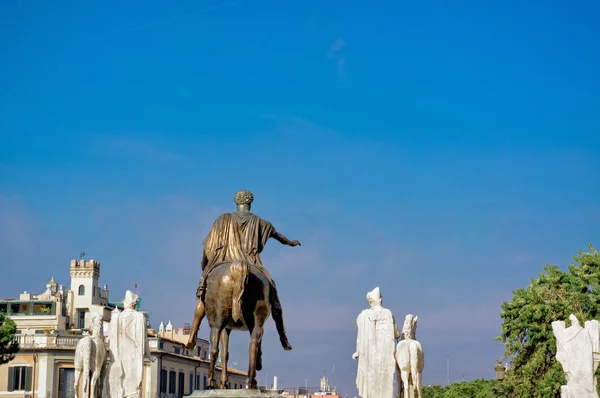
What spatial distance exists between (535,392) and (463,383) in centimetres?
3429

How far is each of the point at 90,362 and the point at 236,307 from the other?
5.91m

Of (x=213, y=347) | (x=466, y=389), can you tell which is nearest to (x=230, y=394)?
(x=213, y=347)

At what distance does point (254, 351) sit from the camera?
55.7 ft

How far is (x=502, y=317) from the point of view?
46.1 m

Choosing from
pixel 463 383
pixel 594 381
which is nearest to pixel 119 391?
pixel 594 381

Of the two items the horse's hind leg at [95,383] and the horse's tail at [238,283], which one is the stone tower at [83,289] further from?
the horse's tail at [238,283]

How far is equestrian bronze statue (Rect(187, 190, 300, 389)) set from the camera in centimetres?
1669

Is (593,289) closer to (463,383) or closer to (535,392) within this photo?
(535,392)

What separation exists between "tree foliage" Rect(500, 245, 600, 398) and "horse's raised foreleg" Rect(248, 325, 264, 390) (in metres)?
27.0

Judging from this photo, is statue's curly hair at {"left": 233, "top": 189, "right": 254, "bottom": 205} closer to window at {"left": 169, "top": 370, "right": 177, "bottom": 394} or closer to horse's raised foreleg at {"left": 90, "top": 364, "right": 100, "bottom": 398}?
horse's raised foreleg at {"left": 90, "top": 364, "right": 100, "bottom": 398}

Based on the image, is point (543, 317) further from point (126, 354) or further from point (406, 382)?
point (126, 354)

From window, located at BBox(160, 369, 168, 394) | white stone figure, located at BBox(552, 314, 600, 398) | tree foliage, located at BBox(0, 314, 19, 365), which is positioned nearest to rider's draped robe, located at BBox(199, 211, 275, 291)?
white stone figure, located at BBox(552, 314, 600, 398)

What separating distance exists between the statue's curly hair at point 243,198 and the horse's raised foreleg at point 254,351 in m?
2.36

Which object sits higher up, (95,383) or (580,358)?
(580,358)
